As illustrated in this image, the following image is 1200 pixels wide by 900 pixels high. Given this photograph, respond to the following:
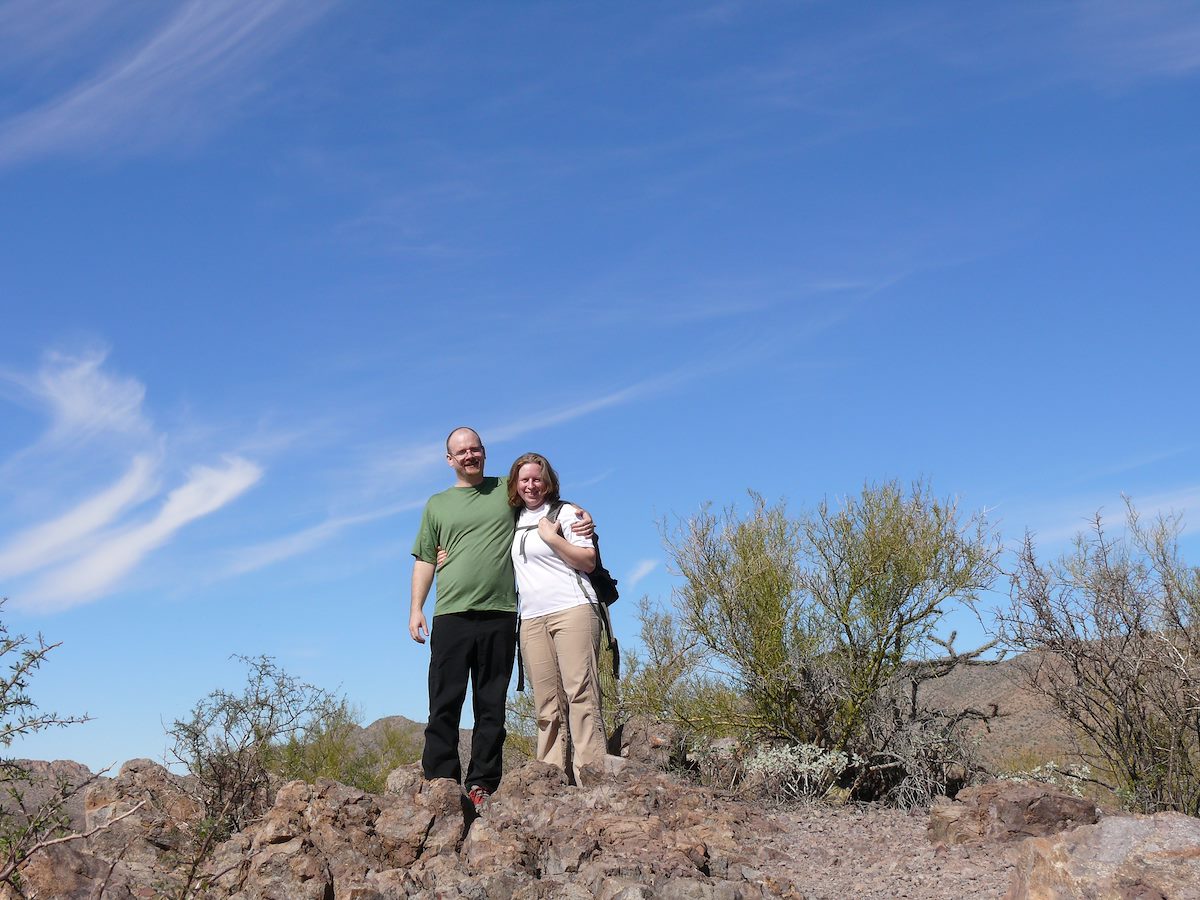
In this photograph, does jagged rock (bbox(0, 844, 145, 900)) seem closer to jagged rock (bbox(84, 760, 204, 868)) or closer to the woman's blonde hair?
jagged rock (bbox(84, 760, 204, 868))

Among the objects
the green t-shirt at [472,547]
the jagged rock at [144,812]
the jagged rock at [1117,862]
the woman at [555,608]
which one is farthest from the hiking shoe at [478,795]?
the jagged rock at [1117,862]

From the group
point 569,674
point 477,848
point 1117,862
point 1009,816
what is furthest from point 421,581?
point 1117,862

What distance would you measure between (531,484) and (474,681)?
4.80 feet

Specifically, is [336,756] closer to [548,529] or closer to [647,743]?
[647,743]

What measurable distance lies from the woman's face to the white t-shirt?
9 centimetres

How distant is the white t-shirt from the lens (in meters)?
7.48

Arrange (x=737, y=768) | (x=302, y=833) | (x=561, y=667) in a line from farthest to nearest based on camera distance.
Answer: (x=737, y=768)
(x=561, y=667)
(x=302, y=833)

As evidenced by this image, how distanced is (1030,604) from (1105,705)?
1.01 metres

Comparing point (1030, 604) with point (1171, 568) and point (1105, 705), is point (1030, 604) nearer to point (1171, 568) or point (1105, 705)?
point (1105, 705)

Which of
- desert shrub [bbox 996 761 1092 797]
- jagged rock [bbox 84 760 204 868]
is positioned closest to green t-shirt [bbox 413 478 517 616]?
jagged rock [bbox 84 760 204 868]

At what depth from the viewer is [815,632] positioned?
10.1 meters

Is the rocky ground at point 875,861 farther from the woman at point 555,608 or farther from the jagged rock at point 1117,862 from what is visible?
the woman at point 555,608

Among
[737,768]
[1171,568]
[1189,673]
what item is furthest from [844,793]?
[1171,568]

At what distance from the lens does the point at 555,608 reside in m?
7.50
